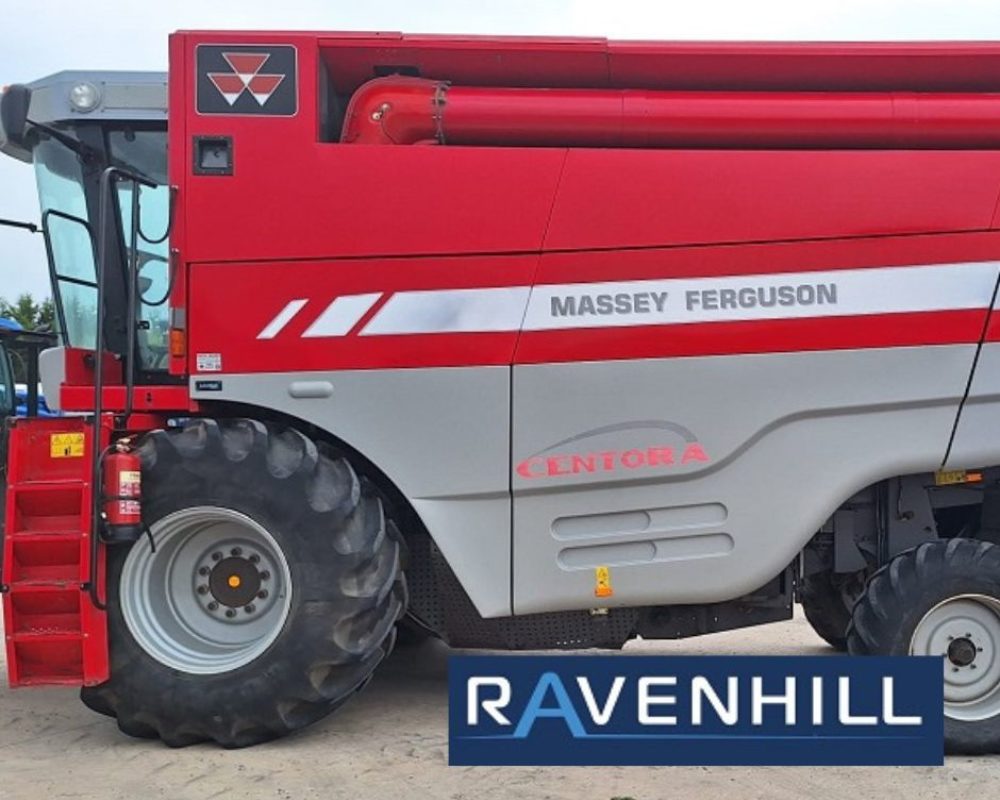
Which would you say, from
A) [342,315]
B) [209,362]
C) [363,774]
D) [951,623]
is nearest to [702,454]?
[951,623]

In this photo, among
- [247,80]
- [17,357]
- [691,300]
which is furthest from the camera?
[17,357]

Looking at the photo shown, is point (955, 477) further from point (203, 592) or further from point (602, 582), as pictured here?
point (203, 592)

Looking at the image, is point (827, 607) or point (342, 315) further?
point (827, 607)

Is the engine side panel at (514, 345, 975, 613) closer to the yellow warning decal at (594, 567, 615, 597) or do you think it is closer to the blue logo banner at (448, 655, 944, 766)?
the yellow warning decal at (594, 567, 615, 597)

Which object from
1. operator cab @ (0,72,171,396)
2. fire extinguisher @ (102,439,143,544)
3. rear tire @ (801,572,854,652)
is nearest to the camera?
fire extinguisher @ (102,439,143,544)

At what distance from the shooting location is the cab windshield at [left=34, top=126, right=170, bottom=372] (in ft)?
14.8

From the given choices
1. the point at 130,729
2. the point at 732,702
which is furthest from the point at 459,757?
the point at 130,729

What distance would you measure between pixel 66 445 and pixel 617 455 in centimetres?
220

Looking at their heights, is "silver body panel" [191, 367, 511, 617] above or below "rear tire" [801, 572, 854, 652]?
above

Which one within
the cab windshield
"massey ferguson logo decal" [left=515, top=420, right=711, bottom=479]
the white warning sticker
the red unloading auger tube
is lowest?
"massey ferguson logo decal" [left=515, top=420, right=711, bottom=479]

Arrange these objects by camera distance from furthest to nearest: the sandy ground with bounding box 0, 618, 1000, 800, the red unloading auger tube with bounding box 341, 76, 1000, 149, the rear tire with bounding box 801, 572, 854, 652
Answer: the rear tire with bounding box 801, 572, 854, 652 → the red unloading auger tube with bounding box 341, 76, 1000, 149 → the sandy ground with bounding box 0, 618, 1000, 800

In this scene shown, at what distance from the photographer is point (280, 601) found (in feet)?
13.9

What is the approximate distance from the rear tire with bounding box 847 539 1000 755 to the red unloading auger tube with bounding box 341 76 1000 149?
67.1 inches

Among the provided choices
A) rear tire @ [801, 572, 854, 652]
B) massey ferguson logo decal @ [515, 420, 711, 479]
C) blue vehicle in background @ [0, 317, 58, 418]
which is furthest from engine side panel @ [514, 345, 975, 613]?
blue vehicle in background @ [0, 317, 58, 418]
